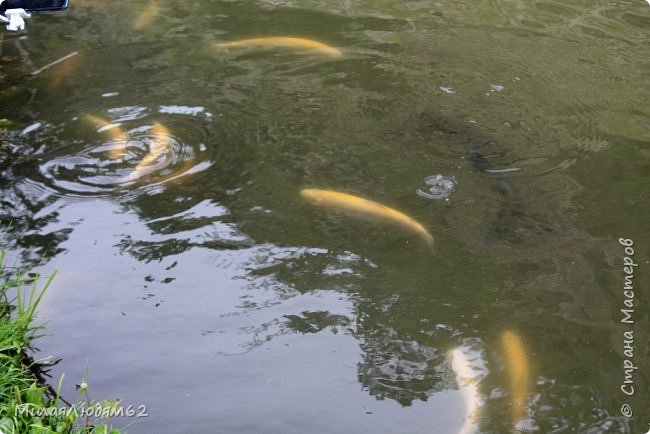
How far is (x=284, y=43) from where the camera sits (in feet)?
23.6

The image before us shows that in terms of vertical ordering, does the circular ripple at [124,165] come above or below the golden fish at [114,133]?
below

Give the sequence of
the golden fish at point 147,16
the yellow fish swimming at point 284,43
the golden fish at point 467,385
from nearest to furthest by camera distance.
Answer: the golden fish at point 467,385, the yellow fish swimming at point 284,43, the golden fish at point 147,16

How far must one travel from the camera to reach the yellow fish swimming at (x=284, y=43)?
7.07 meters

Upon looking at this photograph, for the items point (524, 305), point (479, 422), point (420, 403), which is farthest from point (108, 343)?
point (524, 305)

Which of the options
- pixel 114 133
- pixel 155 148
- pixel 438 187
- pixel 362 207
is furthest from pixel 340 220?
pixel 114 133

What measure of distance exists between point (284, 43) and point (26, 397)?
Answer: 469 cm

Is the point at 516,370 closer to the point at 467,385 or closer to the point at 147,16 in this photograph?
the point at 467,385

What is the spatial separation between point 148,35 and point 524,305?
4.87 m

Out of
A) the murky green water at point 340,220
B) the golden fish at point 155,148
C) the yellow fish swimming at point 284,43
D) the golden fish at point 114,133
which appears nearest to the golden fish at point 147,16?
the murky green water at point 340,220

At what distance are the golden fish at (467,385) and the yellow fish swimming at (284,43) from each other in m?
3.84

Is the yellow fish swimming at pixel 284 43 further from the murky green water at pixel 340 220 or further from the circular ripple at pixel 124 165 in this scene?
the circular ripple at pixel 124 165

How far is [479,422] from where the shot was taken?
3.56 meters

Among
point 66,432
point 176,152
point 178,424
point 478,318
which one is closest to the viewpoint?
point 66,432

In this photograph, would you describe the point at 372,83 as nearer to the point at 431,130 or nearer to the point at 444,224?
the point at 431,130
